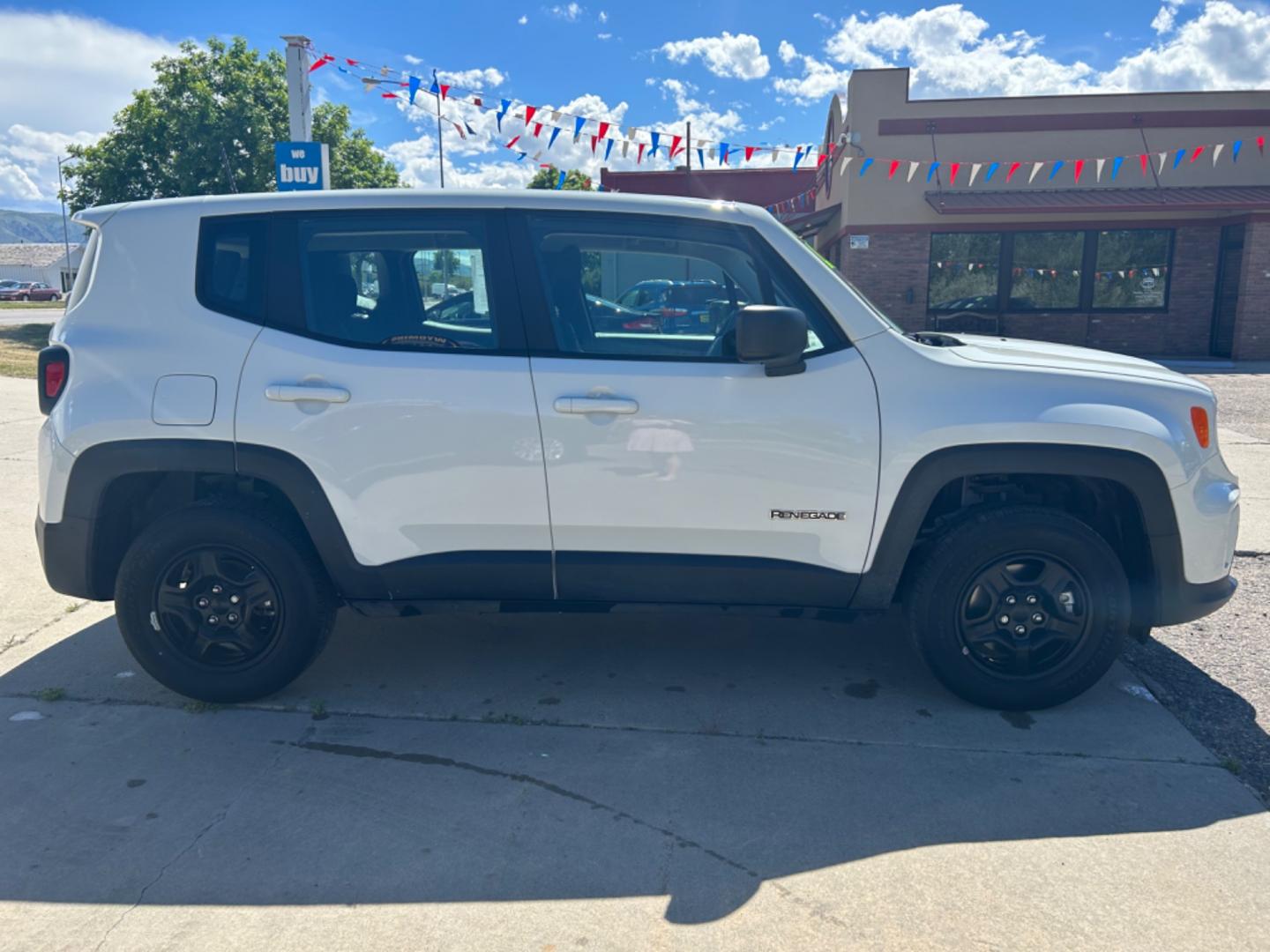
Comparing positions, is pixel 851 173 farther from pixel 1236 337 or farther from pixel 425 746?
pixel 425 746

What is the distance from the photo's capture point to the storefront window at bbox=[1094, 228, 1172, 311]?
2012 cm

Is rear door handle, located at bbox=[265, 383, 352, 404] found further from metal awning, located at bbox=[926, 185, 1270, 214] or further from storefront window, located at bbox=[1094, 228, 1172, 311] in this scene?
storefront window, located at bbox=[1094, 228, 1172, 311]

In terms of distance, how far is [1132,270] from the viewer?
20.3 m

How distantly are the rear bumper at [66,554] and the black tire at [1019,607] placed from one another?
313 centimetres

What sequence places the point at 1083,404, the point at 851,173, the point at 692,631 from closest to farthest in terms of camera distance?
the point at 1083,404
the point at 692,631
the point at 851,173

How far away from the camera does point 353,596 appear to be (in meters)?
3.80

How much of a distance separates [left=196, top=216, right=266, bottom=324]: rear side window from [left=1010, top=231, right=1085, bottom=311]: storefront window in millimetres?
19375

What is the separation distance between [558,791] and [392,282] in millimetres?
1944

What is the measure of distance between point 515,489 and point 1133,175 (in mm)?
20315

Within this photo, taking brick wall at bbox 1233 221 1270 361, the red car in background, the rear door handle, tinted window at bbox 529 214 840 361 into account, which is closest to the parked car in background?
tinted window at bbox 529 214 840 361

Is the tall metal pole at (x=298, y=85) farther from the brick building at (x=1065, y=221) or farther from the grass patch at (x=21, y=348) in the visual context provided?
the brick building at (x=1065, y=221)

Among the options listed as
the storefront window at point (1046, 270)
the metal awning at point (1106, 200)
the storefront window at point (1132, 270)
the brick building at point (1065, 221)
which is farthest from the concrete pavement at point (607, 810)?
the storefront window at point (1132, 270)

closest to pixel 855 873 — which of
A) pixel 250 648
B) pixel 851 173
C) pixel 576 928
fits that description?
pixel 576 928

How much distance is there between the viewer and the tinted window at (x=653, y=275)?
365 centimetres
